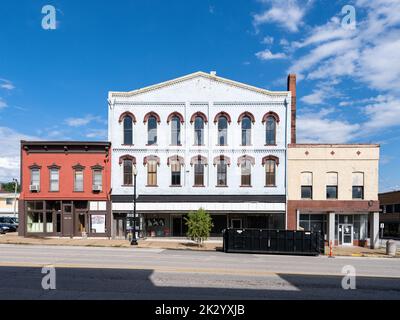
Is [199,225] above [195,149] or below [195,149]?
below

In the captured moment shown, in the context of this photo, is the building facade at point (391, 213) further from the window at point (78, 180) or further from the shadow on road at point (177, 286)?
the window at point (78, 180)

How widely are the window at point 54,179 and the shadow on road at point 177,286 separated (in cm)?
1601

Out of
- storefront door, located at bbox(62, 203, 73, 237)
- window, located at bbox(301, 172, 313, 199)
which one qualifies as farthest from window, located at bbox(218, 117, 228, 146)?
storefront door, located at bbox(62, 203, 73, 237)

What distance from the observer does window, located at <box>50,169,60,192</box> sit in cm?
2806

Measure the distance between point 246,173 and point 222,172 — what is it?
2112 millimetres

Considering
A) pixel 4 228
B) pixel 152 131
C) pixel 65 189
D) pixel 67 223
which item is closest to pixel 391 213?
pixel 152 131

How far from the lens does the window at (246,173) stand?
2771 centimetres

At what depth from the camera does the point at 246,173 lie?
27734 mm

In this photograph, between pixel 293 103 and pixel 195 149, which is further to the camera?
pixel 293 103

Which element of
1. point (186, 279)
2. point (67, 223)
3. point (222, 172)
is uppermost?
point (222, 172)

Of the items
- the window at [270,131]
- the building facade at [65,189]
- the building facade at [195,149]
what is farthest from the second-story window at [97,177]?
the window at [270,131]

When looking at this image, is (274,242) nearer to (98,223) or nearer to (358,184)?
(358,184)

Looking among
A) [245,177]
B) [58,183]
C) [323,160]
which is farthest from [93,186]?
[323,160]

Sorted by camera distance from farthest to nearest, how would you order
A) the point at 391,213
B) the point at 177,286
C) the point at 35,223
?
the point at 391,213 → the point at 35,223 → the point at 177,286
